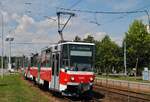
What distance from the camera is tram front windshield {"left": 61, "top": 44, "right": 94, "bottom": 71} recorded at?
24312 mm

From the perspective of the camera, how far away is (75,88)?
81.1 ft

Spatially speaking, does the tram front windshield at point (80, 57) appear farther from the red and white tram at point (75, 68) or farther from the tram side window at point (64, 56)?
the tram side window at point (64, 56)

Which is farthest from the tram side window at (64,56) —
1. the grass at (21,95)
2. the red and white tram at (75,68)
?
the grass at (21,95)

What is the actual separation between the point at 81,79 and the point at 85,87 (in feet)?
1.79

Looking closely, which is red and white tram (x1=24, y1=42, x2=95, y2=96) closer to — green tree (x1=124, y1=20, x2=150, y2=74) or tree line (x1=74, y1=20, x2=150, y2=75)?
tree line (x1=74, y1=20, x2=150, y2=75)

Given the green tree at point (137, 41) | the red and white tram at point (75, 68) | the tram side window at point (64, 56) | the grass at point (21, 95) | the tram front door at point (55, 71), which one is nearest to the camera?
the red and white tram at point (75, 68)

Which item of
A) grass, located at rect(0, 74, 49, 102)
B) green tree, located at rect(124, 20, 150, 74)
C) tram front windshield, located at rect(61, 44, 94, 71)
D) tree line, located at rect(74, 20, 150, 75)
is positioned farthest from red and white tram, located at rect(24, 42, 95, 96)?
green tree, located at rect(124, 20, 150, 74)

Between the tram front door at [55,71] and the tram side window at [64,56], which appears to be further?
the tram front door at [55,71]

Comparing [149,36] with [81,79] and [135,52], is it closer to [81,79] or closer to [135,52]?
[135,52]

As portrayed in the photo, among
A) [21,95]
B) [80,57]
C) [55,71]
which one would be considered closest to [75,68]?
[80,57]

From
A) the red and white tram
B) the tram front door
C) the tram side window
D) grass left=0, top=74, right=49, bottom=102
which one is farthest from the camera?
the tram front door

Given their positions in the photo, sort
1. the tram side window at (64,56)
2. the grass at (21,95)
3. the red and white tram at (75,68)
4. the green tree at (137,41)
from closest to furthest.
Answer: the red and white tram at (75,68) → the tram side window at (64,56) → the grass at (21,95) → the green tree at (137,41)

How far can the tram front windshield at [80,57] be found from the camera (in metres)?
24.3

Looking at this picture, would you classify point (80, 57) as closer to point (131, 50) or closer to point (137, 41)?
point (137, 41)
